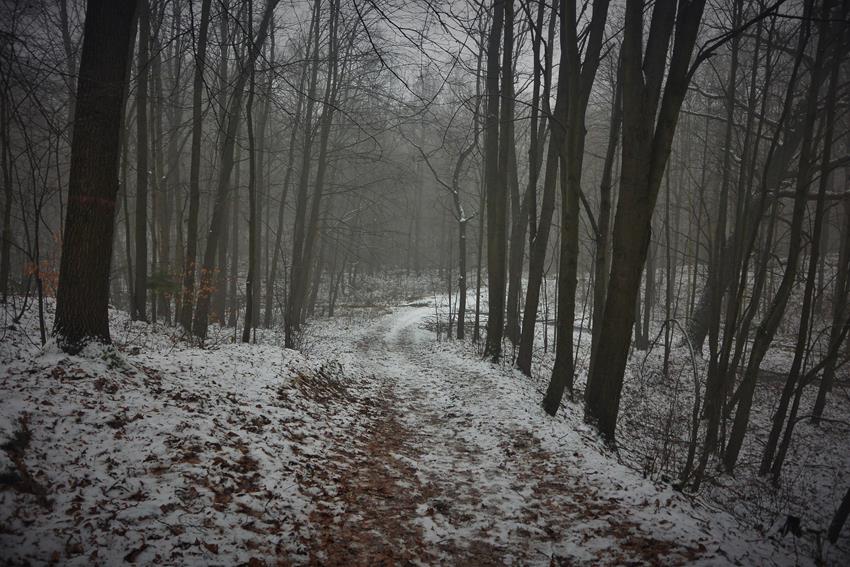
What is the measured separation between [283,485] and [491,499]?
2.06 meters

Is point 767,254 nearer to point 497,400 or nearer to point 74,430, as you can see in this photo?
point 497,400

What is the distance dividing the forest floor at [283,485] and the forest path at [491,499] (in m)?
0.02

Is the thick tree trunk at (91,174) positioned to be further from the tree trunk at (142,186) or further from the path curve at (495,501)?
the tree trunk at (142,186)

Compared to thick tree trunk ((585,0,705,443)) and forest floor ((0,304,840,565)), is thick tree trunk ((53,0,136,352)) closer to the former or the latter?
forest floor ((0,304,840,565))

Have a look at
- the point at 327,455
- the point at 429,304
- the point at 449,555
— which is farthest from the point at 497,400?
the point at 429,304

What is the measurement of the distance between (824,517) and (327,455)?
8378 mm

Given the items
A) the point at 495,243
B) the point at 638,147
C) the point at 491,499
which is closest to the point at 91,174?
the point at 491,499

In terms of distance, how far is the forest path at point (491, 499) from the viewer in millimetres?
3428

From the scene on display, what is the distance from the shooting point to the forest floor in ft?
9.69

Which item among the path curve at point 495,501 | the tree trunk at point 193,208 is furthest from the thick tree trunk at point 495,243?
the tree trunk at point 193,208

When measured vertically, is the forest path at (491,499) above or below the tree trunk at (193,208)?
below

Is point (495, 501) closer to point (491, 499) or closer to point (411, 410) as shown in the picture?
point (491, 499)

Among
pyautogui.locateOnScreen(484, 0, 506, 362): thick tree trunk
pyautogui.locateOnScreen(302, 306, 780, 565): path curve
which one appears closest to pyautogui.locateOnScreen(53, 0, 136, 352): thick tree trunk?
pyautogui.locateOnScreen(302, 306, 780, 565): path curve

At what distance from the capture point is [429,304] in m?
33.1
